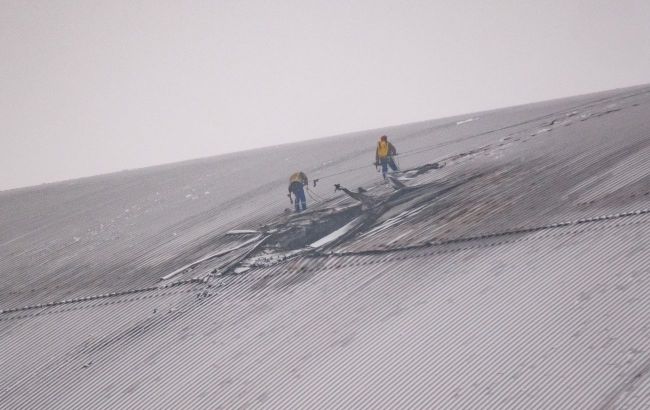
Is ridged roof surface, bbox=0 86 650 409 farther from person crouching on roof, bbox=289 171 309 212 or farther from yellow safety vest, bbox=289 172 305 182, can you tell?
yellow safety vest, bbox=289 172 305 182

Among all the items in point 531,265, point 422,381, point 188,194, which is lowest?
point 422,381

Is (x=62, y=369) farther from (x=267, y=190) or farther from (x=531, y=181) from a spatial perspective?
(x=267, y=190)

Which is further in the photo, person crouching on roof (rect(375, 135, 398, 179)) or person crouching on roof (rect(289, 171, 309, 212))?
person crouching on roof (rect(375, 135, 398, 179))

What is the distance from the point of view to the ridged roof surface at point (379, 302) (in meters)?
10.3

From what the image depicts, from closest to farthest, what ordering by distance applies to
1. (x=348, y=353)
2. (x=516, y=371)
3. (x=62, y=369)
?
(x=516, y=371)
(x=348, y=353)
(x=62, y=369)

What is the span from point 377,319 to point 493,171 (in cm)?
1333

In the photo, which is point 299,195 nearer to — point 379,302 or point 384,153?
point 384,153

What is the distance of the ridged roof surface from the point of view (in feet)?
33.7

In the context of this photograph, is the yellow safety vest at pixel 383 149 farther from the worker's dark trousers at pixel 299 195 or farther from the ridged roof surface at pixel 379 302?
the worker's dark trousers at pixel 299 195

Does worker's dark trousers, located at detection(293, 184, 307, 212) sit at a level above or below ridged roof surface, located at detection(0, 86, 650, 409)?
above

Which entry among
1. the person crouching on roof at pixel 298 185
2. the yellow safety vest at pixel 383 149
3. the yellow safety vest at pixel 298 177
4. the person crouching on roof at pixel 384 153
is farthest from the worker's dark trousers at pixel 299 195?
the yellow safety vest at pixel 383 149

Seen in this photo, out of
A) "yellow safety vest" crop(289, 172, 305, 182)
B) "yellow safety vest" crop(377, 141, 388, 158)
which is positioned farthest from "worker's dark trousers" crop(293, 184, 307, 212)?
"yellow safety vest" crop(377, 141, 388, 158)

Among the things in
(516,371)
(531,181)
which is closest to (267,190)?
(531,181)

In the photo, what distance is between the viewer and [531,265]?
13.3 metres
